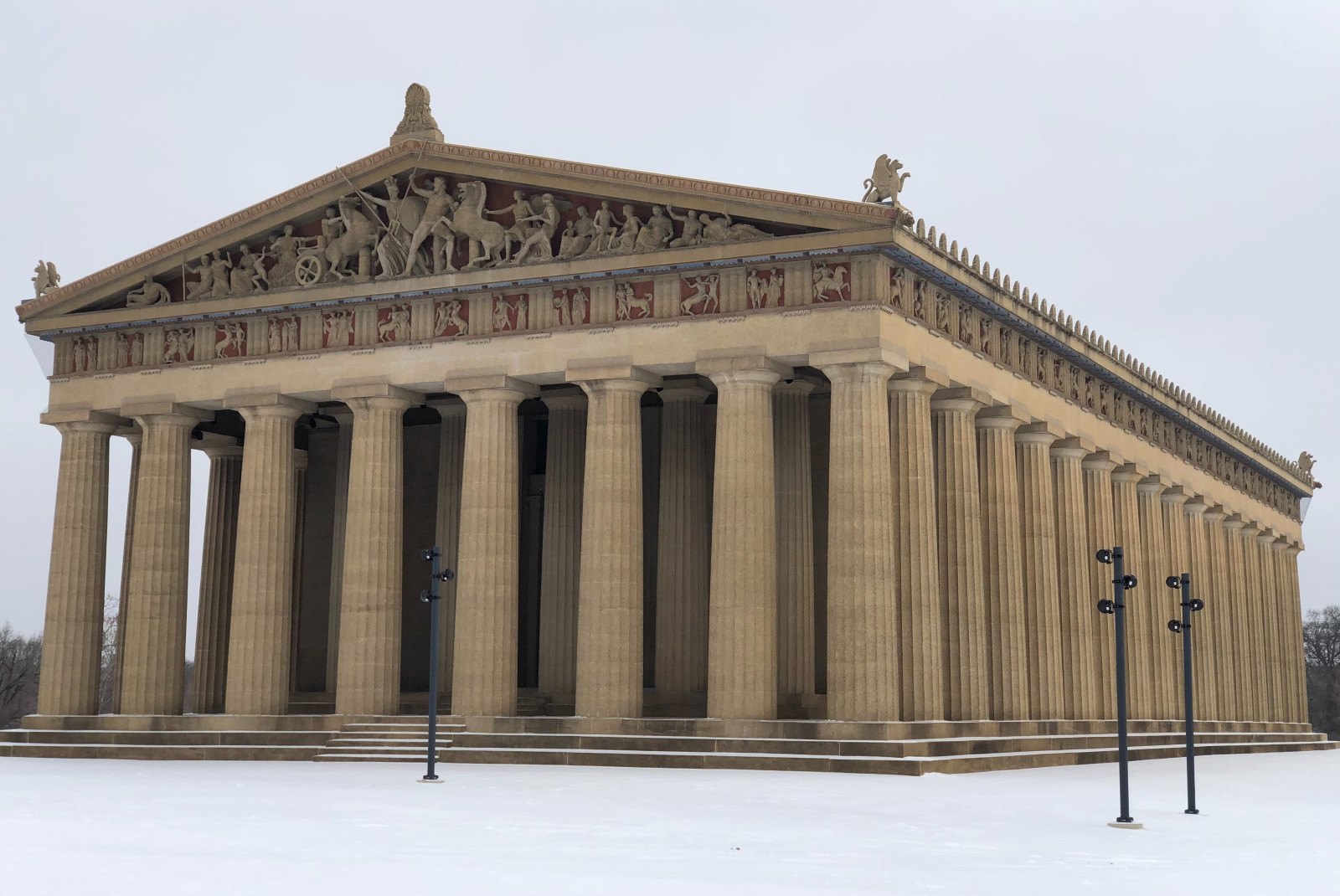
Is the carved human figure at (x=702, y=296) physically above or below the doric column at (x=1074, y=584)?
above

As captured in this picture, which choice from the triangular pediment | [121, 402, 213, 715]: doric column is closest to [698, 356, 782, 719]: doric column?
the triangular pediment

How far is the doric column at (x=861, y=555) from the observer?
3744 centimetres

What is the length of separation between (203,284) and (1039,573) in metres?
26.0

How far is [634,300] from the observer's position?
4103 centimetres

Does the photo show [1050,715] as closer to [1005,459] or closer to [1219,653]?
[1005,459]

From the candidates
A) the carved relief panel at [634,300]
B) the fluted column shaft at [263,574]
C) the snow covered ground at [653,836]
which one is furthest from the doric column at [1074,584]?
the fluted column shaft at [263,574]

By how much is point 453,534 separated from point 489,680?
7.68 m

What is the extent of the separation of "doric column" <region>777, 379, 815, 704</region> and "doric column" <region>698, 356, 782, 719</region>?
2.28m

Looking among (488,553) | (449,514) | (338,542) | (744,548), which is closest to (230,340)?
(338,542)

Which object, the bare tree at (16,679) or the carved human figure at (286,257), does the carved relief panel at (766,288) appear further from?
the bare tree at (16,679)

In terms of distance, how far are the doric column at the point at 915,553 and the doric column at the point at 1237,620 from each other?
106ft

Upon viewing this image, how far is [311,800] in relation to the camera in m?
26.4

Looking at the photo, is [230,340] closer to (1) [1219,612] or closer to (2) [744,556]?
(2) [744,556]

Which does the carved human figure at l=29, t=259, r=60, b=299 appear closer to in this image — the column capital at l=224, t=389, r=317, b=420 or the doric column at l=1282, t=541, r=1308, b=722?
the column capital at l=224, t=389, r=317, b=420
